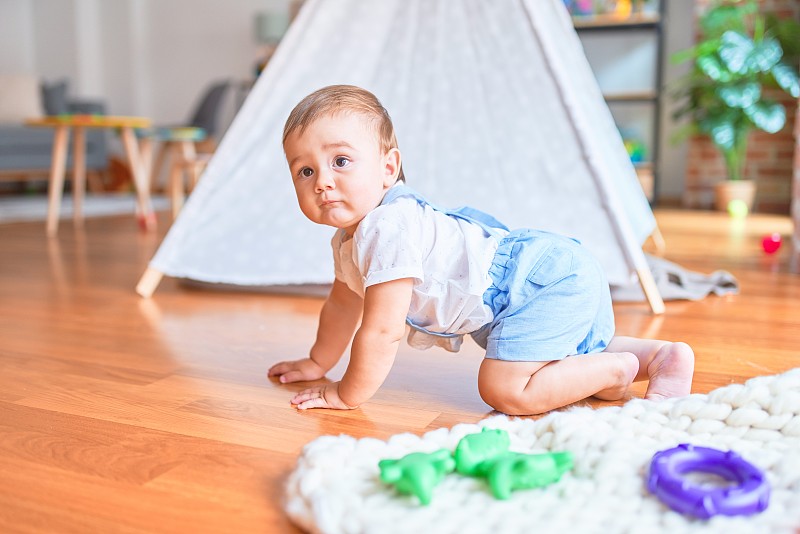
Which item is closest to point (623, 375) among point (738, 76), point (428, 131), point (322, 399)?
point (322, 399)

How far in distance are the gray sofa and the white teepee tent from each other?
380 centimetres

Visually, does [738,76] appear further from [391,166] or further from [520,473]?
[520,473]

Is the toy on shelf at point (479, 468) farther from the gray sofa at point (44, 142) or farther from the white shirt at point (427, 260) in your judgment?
the gray sofa at point (44, 142)

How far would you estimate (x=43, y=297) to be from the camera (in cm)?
178

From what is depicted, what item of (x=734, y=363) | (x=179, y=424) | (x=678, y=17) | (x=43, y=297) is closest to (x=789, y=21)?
(x=678, y=17)

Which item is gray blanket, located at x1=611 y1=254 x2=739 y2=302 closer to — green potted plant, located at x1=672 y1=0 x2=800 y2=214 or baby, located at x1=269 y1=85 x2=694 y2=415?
baby, located at x1=269 y1=85 x2=694 y2=415

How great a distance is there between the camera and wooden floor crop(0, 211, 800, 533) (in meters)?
0.71

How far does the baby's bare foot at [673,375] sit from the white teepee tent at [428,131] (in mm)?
624

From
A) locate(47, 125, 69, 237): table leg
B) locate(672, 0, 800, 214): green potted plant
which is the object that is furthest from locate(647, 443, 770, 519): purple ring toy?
locate(672, 0, 800, 214): green potted plant

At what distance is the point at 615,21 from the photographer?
429 centimetres

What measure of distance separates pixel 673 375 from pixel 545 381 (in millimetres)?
156

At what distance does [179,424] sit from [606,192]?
36.5 inches

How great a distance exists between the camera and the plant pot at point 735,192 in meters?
4.06

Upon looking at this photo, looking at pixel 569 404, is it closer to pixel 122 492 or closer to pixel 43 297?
pixel 122 492
